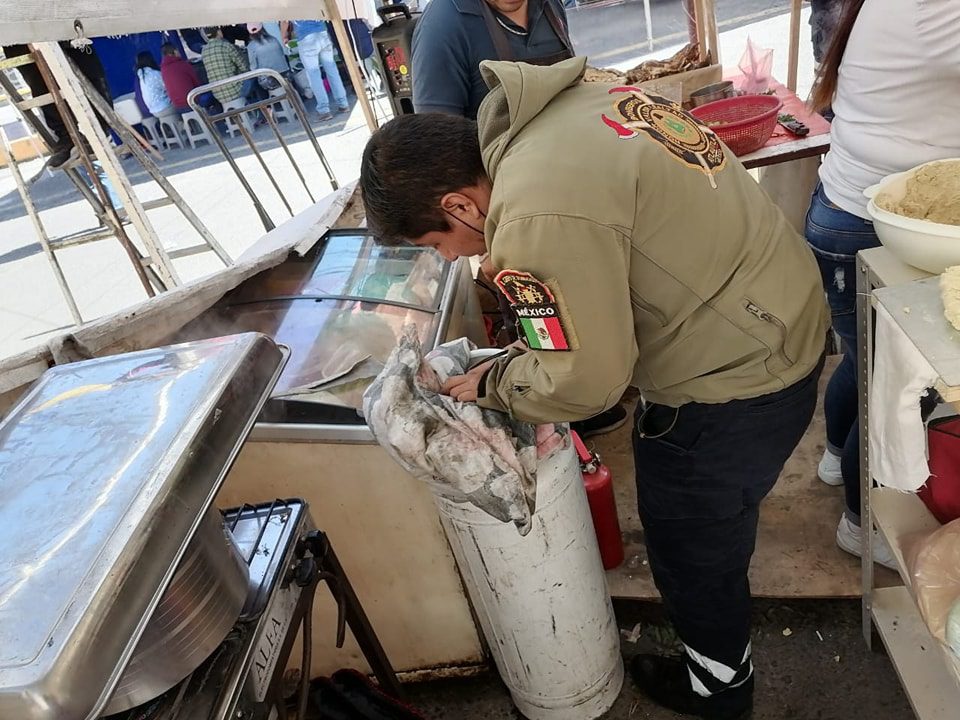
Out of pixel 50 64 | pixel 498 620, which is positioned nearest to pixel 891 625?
pixel 498 620

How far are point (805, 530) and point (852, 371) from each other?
68 cm

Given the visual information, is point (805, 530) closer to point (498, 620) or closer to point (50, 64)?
point (498, 620)

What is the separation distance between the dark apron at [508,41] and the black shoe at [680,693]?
2.30m

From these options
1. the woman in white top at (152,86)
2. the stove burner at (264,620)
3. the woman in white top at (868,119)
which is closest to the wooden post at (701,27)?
the woman in white top at (868,119)

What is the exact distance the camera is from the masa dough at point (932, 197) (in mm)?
1544

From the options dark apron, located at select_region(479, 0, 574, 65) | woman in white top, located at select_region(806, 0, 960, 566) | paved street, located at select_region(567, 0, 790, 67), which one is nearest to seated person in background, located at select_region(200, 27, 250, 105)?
paved street, located at select_region(567, 0, 790, 67)

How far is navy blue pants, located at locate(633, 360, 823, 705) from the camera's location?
5.45 feet

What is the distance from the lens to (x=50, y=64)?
9.96 ft

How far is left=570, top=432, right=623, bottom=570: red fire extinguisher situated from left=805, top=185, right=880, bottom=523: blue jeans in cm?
78

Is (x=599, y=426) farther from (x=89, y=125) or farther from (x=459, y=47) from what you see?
Answer: (x=89, y=125)

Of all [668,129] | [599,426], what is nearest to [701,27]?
[599,426]

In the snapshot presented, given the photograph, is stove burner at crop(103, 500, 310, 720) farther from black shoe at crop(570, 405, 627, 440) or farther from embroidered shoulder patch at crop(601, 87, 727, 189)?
black shoe at crop(570, 405, 627, 440)

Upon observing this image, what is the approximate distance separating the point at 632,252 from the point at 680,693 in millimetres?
1548

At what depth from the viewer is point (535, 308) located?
136 cm
